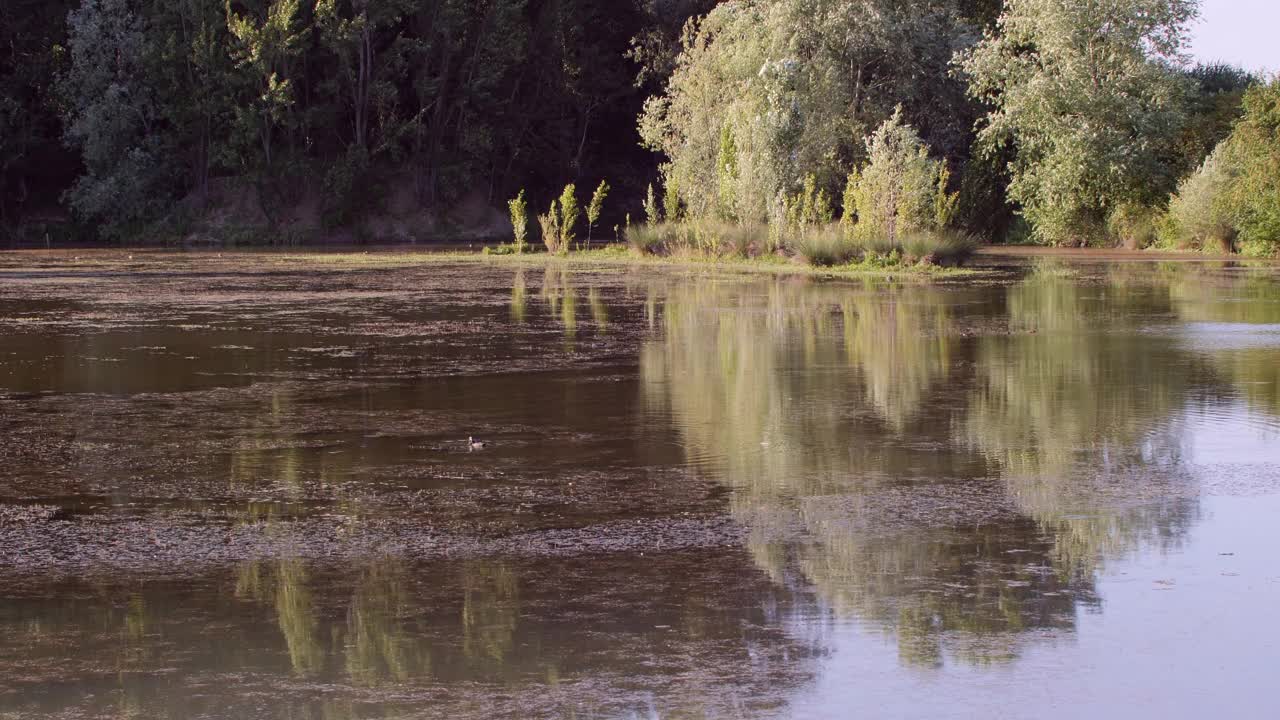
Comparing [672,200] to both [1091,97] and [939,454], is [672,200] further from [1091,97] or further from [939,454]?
[939,454]

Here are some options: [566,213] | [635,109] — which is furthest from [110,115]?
[566,213]

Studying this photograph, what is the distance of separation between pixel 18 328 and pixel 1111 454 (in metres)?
17.2

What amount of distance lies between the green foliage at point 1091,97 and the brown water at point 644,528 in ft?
94.7

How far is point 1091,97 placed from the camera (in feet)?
156

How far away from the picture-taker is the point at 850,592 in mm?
7672

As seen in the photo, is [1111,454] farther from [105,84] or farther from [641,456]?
[105,84]

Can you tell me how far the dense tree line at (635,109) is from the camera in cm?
4700

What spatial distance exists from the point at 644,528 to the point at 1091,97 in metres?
42.0

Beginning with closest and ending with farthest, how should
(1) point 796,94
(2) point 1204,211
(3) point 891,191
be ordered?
→ (3) point 891,191 → (2) point 1204,211 → (1) point 796,94

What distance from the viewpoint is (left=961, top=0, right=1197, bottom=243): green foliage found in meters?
47.4

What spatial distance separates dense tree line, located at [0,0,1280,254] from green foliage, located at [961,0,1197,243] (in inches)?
3.9

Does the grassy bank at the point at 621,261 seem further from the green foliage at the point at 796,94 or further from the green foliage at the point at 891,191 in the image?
the green foliage at the point at 796,94

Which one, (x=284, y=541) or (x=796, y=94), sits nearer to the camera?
(x=284, y=541)

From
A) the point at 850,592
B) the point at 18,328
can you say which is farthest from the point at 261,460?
the point at 18,328
